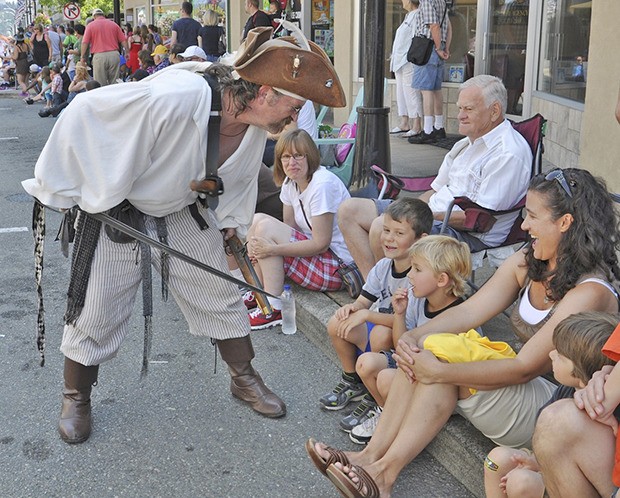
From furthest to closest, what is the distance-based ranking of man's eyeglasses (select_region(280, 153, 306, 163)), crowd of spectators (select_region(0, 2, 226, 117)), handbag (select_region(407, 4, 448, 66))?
crowd of spectators (select_region(0, 2, 226, 117))
handbag (select_region(407, 4, 448, 66))
man's eyeglasses (select_region(280, 153, 306, 163))

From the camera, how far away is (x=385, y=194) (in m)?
4.71

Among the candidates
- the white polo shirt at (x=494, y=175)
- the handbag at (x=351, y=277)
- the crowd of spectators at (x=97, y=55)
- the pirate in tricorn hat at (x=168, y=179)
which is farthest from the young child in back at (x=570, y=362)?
the crowd of spectators at (x=97, y=55)

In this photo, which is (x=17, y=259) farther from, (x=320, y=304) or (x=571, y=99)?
(x=571, y=99)

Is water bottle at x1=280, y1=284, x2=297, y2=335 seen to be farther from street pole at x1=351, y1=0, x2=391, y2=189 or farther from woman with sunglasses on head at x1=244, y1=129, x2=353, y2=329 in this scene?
street pole at x1=351, y1=0, x2=391, y2=189

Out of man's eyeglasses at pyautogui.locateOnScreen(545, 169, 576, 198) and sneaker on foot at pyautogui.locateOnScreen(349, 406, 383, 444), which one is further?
sneaker on foot at pyautogui.locateOnScreen(349, 406, 383, 444)

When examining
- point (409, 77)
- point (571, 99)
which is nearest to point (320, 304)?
point (571, 99)

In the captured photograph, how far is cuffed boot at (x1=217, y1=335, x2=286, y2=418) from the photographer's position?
355 centimetres

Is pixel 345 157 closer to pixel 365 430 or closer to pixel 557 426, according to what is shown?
pixel 365 430

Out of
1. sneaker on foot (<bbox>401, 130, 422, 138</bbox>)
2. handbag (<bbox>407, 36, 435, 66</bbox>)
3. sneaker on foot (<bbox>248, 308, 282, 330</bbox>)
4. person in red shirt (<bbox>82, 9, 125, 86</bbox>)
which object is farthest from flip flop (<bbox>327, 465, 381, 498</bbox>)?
person in red shirt (<bbox>82, 9, 125, 86</bbox>)

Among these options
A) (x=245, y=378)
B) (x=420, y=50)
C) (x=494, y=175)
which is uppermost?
(x=420, y=50)

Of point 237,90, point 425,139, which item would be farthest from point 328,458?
point 425,139

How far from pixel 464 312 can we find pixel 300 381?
113 centimetres

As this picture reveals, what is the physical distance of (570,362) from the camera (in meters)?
2.32

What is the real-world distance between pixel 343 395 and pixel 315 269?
1.14 metres
